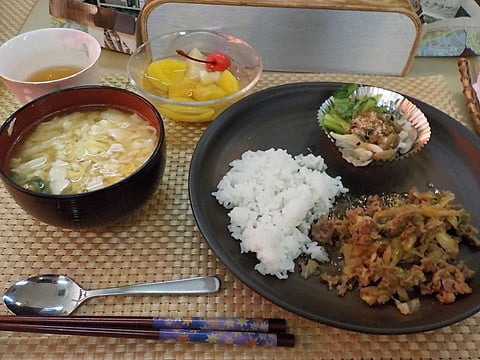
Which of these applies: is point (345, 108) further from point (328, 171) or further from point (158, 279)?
point (158, 279)

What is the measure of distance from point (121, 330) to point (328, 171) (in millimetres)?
721

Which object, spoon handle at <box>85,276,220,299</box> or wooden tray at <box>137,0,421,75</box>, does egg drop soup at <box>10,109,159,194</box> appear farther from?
wooden tray at <box>137,0,421,75</box>

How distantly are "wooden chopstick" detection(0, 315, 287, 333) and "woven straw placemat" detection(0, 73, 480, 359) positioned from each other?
0.13 feet

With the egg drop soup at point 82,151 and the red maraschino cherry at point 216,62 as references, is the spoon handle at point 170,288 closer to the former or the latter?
the egg drop soup at point 82,151

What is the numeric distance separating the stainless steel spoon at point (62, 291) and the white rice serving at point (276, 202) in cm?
15

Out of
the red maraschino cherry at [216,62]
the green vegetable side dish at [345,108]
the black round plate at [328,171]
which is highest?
the red maraschino cherry at [216,62]

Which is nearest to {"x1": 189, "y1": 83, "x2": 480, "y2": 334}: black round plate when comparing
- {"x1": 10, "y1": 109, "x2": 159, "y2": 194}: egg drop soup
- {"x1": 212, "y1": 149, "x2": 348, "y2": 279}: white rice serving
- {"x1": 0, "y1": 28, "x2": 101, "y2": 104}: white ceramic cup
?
{"x1": 212, "y1": 149, "x2": 348, "y2": 279}: white rice serving

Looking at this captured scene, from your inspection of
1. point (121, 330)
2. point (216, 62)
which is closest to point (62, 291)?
point (121, 330)

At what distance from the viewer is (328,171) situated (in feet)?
4.62

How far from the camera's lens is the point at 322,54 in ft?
6.09

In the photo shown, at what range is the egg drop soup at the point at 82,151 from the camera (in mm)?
1195

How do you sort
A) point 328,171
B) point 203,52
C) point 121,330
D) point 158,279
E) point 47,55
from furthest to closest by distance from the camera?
point 203,52, point 47,55, point 328,171, point 158,279, point 121,330

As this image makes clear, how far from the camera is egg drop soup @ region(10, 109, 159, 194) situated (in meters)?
1.20

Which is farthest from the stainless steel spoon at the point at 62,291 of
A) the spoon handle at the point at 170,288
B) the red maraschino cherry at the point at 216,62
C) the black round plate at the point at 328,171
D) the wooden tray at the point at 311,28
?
the wooden tray at the point at 311,28
